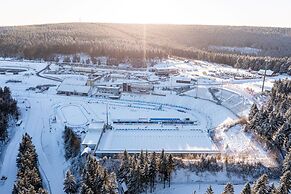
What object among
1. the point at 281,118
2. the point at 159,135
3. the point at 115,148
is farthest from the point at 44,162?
the point at 281,118

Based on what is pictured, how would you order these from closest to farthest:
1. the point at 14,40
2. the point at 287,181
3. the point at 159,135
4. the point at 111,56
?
the point at 287,181 → the point at 159,135 → the point at 111,56 → the point at 14,40

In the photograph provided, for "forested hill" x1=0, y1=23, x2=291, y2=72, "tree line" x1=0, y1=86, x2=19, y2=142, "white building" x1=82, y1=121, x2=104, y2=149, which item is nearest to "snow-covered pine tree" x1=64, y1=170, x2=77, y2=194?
"white building" x1=82, y1=121, x2=104, y2=149

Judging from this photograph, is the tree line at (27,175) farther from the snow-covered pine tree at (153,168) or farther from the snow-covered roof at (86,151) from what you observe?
the snow-covered pine tree at (153,168)

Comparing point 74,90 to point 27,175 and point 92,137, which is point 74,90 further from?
point 27,175

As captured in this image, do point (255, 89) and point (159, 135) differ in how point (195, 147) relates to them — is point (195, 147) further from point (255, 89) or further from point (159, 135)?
point (255, 89)

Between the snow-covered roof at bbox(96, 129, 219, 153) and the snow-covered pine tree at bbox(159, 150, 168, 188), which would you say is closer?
the snow-covered pine tree at bbox(159, 150, 168, 188)

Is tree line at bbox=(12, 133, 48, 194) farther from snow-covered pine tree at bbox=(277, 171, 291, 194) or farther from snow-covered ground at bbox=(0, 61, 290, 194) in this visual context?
snow-covered pine tree at bbox=(277, 171, 291, 194)

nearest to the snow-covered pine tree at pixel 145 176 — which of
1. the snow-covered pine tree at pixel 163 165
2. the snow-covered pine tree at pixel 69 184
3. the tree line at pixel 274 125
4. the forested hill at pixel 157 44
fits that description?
the snow-covered pine tree at pixel 163 165
